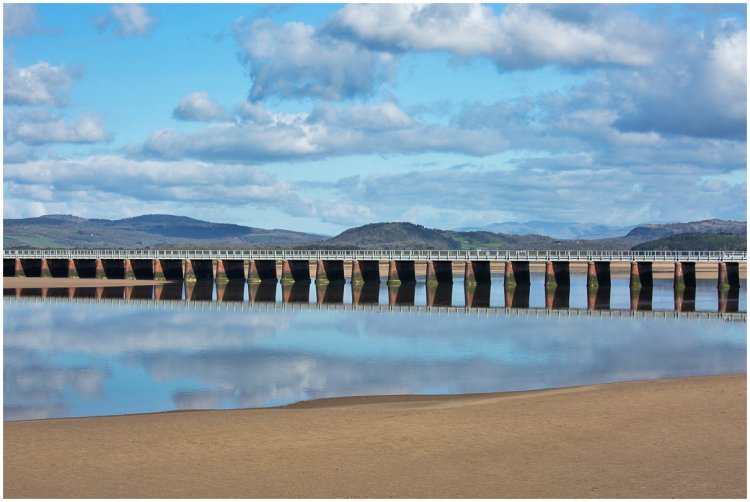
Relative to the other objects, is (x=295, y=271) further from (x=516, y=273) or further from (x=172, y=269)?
(x=516, y=273)

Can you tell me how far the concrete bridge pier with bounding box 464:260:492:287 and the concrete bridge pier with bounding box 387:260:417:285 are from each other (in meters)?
6.30

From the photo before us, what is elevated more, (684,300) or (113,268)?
(113,268)

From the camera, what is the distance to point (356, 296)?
2864 inches

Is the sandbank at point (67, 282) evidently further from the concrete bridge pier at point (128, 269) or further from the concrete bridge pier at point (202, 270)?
the concrete bridge pier at point (202, 270)

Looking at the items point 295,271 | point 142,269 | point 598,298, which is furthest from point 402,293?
point 142,269

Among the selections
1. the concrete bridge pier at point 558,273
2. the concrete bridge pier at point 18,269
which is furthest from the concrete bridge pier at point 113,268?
the concrete bridge pier at point 558,273

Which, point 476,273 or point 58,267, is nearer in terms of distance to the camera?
point 476,273

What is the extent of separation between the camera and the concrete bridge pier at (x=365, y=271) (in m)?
87.4

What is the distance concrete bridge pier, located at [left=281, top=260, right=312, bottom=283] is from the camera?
88312 mm

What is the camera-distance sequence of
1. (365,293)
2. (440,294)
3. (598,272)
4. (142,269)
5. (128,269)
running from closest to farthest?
(440,294) → (365,293) → (598,272) → (128,269) → (142,269)

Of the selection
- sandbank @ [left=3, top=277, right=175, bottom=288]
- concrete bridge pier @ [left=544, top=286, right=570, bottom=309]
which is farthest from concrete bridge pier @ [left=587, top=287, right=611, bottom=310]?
sandbank @ [left=3, top=277, right=175, bottom=288]

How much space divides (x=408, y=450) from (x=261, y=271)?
246 feet

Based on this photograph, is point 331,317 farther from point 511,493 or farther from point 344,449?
point 511,493

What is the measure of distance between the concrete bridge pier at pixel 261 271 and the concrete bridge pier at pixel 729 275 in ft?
131
